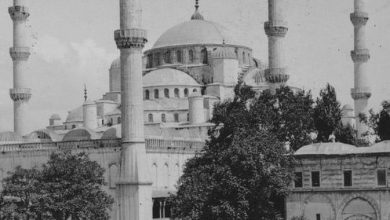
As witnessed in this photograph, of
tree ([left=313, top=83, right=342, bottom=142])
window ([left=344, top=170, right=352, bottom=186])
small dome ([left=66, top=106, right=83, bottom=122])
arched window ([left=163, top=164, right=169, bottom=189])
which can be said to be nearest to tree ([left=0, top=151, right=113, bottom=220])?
arched window ([left=163, top=164, right=169, bottom=189])

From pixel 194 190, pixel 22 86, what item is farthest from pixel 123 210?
pixel 22 86

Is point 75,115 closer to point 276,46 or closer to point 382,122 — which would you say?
point 276,46

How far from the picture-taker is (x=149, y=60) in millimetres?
59812

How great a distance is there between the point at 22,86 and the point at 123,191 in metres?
13.0

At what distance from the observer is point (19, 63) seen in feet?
140

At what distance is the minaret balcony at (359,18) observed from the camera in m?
44.6

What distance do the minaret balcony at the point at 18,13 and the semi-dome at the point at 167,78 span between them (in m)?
12.2

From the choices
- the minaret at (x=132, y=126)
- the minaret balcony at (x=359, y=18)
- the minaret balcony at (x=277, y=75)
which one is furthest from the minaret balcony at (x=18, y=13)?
the minaret balcony at (x=359, y=18)

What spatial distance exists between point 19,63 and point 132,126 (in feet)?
42.4

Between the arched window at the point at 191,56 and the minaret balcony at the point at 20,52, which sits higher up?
the arched window at the point at 191,56

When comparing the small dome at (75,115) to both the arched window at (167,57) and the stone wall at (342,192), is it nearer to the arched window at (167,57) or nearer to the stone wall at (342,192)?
the arched window at (167,57)

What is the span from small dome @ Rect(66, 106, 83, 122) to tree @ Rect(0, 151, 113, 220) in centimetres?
2433

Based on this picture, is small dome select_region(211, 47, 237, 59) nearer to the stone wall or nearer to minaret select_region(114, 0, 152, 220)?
minaret select_region(114, 0, 152, 220)

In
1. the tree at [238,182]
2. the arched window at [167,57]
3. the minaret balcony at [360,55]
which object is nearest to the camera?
the tree at [238,182]
